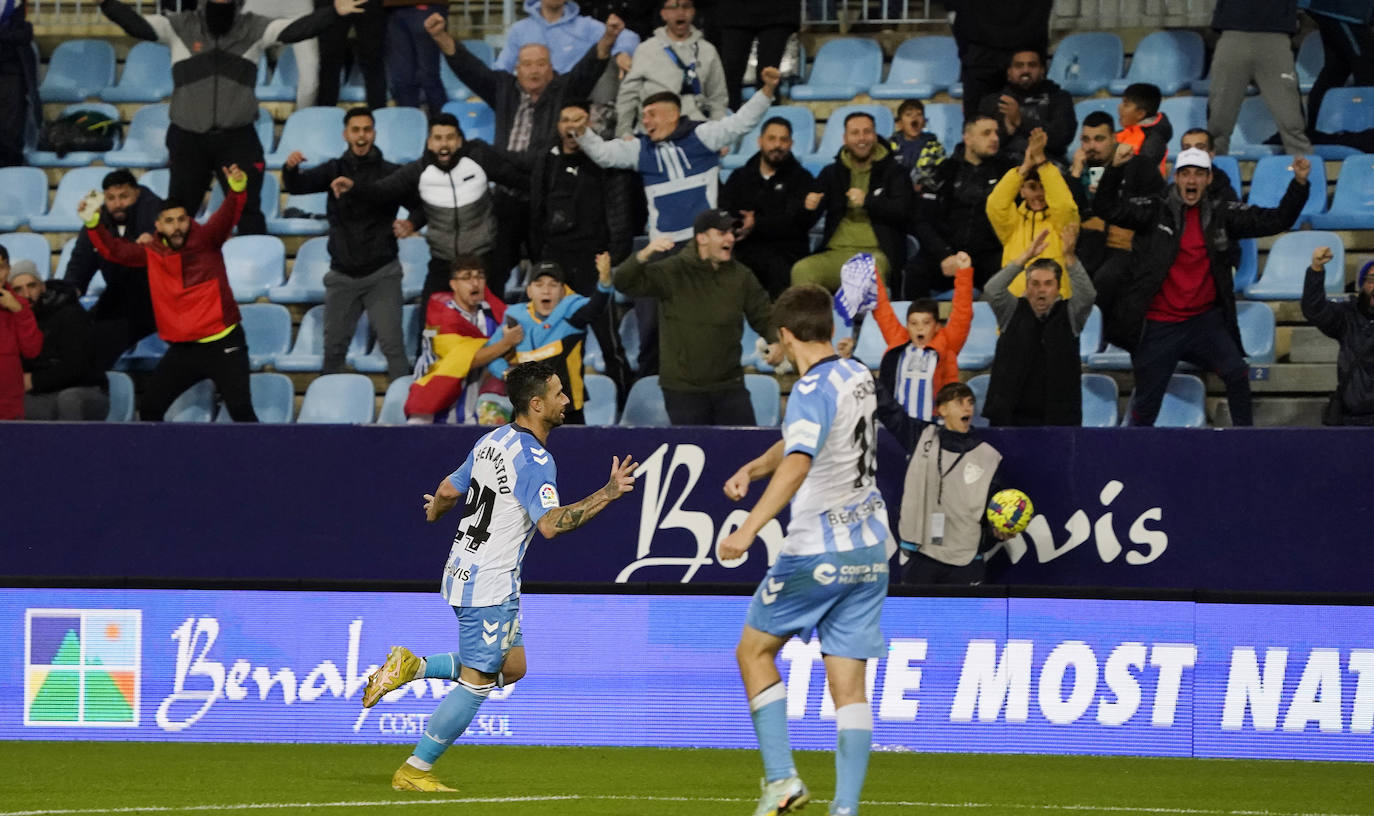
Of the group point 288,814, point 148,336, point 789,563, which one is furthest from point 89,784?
point 148,336

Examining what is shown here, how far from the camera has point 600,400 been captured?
41.5 feet

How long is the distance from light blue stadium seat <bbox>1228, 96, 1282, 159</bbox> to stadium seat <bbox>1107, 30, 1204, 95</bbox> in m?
0.58

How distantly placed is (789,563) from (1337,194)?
8.88 m

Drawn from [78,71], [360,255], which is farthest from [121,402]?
[78,71]

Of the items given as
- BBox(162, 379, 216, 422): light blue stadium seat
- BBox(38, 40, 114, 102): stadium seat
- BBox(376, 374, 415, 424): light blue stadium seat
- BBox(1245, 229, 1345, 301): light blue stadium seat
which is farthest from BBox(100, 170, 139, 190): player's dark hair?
BBox(1245, 229, 1345, 301): light blue stadium seat

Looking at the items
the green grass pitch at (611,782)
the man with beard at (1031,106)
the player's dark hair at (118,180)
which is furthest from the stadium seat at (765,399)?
the player's dark hair at (118,180)

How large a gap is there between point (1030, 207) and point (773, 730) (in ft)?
21.3

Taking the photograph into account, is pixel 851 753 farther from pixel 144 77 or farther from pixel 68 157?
pixel 144 77

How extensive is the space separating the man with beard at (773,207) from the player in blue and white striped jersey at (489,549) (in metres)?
5.07

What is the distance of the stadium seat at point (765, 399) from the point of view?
1266 centimetres

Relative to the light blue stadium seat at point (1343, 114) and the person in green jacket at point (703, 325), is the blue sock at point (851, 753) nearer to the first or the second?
the person in green jacket at point (703, 325)

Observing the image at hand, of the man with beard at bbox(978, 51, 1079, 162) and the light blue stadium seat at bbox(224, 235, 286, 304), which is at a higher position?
the man with beard at bbox(978, 51, 1079, 162)

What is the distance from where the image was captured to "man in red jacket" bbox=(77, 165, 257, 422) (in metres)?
12.7

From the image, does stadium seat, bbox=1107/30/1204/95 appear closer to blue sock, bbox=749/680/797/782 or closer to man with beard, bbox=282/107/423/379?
man with beard, bbox=282/107/423/379
